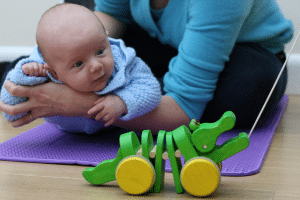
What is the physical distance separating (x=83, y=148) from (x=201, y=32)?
0.37m

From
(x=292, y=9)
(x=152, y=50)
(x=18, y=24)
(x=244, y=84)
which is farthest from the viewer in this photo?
(x=18, y=24)

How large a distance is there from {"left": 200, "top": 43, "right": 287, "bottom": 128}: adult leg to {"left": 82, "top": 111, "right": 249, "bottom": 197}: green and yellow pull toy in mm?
412

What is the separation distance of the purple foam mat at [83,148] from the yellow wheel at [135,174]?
140mm

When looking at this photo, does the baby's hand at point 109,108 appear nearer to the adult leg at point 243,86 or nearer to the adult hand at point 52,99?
the adult hand at point 52,99

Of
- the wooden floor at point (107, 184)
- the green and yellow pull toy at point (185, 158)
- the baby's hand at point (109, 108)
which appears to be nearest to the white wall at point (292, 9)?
the wooden floor at point (107, 184)

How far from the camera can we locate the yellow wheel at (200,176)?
65cm

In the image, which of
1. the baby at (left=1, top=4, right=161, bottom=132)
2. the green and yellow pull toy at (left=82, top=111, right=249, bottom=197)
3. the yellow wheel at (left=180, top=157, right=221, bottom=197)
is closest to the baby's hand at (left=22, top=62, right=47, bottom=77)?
the baby at (left=1, top=4, right=161, bottom=132)

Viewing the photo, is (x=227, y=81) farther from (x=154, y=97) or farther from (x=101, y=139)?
(x=101, y=139)

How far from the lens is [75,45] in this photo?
2.65 feet

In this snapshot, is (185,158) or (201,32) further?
(201,32)

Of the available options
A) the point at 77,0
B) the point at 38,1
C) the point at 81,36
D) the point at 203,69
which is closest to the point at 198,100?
the point at 203,69

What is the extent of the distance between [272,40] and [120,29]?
44 cm

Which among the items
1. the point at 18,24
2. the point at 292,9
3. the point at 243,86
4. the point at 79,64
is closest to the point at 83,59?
the point at 79,64

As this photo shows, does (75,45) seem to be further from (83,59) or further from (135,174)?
(135,174)
